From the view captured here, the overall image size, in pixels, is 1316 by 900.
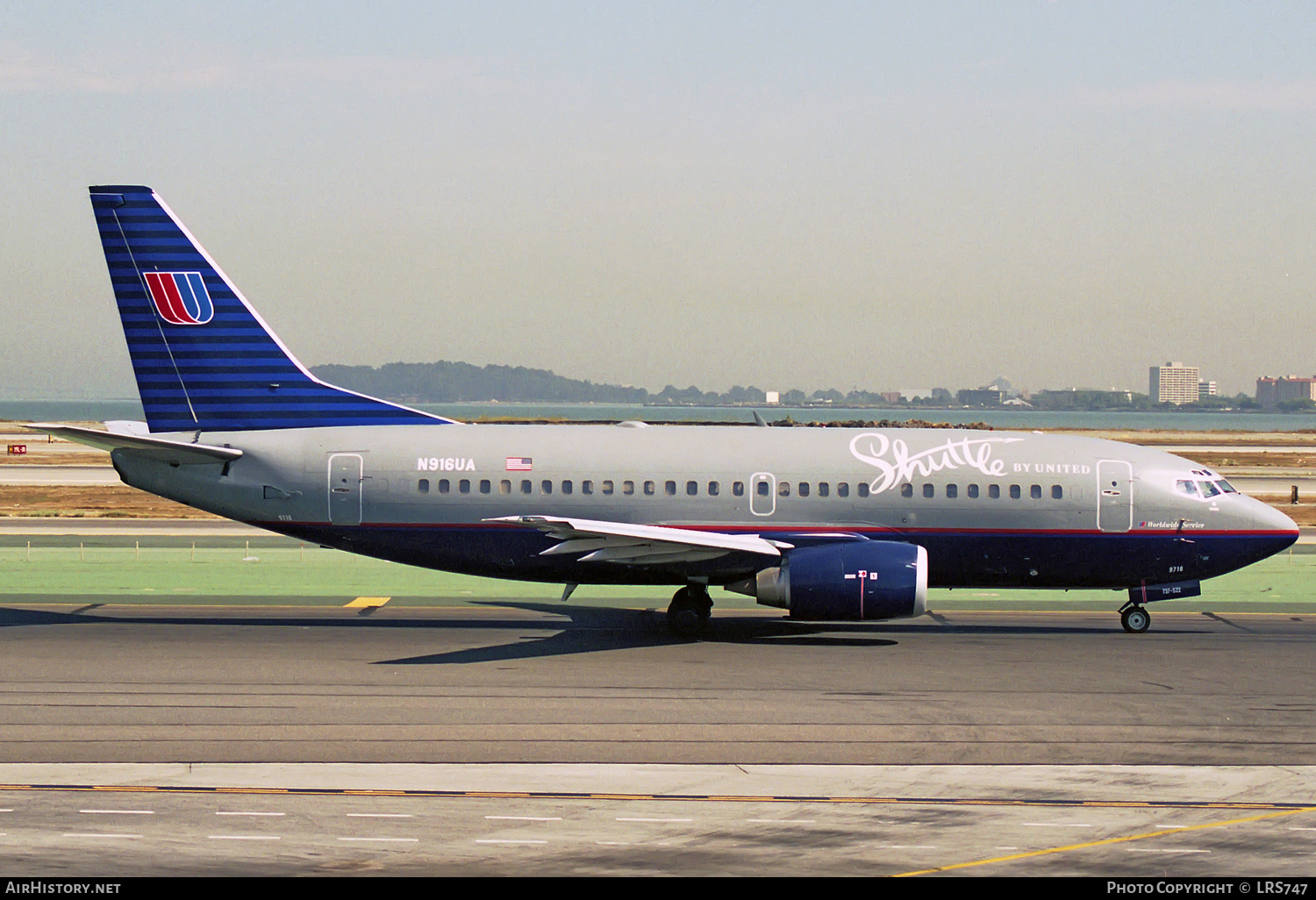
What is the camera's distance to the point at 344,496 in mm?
28406

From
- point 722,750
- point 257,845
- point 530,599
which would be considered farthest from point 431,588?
point 257,845

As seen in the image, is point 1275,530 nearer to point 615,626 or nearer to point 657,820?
point 615,626

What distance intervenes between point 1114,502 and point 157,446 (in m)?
21.5

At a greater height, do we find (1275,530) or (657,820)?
(1275,530)

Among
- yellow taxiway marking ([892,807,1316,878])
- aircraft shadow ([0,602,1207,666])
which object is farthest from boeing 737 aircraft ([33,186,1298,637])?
yellow taxiway marking ([892,807,1316,878])

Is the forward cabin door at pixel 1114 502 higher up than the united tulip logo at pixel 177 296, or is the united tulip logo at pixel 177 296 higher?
the united tulip logo at pixel 177 296

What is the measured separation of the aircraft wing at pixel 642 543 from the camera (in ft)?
81.7

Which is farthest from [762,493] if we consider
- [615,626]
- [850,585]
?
[615,626]

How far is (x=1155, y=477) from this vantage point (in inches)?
1128

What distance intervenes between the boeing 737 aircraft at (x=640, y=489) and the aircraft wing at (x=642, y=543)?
0.43 m

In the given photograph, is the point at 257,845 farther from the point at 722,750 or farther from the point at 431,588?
the point at 431,588

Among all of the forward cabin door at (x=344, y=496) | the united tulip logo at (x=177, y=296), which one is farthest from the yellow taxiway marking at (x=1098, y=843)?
the united tulip logo at (x=177, y=296)

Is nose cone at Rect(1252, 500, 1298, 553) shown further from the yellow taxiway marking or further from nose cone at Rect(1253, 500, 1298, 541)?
the yellow taxiway marking

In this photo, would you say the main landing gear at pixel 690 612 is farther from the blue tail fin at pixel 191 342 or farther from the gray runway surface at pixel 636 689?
the blue tail fin at pixel 191 342
